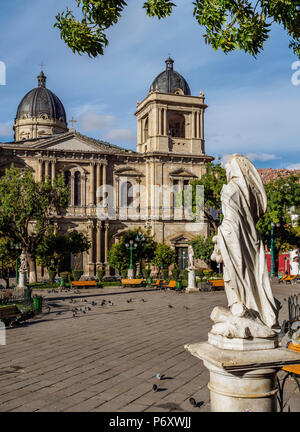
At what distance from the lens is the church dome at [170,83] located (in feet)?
137

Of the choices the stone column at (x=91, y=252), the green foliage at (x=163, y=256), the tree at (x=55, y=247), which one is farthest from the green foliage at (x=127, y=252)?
the stone column at (x=91, y=252)

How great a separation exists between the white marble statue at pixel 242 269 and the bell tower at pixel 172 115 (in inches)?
1425

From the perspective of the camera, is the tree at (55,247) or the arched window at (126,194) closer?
the tree at (55,247)

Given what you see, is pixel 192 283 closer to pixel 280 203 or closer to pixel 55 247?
pixel 280 203

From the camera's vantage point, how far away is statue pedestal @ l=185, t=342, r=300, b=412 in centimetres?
375

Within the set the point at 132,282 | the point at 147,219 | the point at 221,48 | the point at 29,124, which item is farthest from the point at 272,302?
the point at 29,124

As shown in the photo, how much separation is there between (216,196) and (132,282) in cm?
961

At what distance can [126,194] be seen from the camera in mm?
40719

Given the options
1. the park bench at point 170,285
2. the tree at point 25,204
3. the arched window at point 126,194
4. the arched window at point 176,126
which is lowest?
the park bench at point 170,285

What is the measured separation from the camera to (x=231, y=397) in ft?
12.6

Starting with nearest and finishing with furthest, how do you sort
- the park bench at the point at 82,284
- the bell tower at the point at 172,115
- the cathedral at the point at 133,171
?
the park bench at the point at 82,284 < the cathedral at the point at 133,171 < the bell tower at the point at 172,115

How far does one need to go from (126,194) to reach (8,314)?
2887 centimetres

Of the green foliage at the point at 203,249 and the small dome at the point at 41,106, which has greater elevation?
the small dome at the point at 41,106

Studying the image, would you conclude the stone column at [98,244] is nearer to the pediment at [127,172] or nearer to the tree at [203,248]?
the pediment at [127,172]
